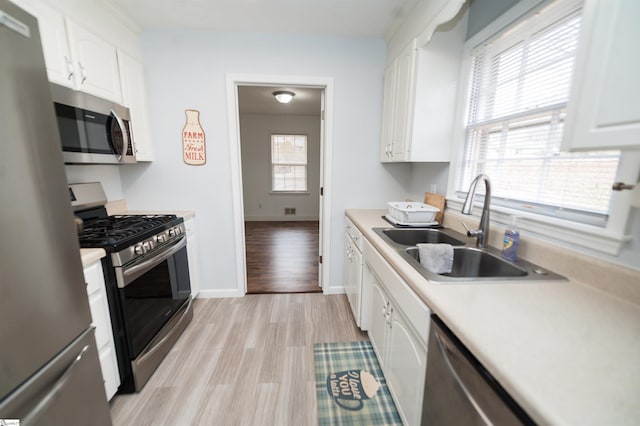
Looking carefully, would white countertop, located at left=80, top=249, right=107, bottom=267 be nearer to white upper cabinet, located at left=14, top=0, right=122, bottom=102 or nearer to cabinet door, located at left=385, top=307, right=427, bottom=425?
white upper cabinet, located at left=14, top=0, right=122, bottom=102

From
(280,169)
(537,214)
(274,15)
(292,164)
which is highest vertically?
(274,15)

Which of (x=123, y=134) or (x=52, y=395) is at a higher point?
(x=123, y=134)

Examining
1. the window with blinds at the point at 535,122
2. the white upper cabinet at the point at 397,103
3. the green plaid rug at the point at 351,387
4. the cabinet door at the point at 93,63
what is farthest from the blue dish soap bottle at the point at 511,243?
the cabinet door at the point at 93,63

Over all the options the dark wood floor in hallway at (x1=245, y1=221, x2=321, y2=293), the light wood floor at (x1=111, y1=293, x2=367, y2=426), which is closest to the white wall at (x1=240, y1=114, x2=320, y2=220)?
the dark wood floor in hallway at (x1=245, y1=221, x2=321, y2=293)

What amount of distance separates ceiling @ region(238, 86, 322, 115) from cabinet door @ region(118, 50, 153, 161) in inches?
A: 68.1

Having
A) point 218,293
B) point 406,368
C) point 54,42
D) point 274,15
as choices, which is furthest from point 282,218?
point 406,368

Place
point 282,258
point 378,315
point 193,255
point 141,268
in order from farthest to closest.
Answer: point 282,258, point 193,255, point 378,315, point 141,268

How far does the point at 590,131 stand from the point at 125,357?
2.23m

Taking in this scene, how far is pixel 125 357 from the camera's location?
1.40 meters

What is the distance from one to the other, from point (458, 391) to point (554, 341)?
0.94 ft

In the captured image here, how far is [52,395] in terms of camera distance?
0.81 m

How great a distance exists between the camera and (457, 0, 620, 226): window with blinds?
1.02 m

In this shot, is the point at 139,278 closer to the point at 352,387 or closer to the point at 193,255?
the point at 193,255

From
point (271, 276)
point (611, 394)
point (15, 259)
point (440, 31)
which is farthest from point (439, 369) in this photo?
point (271, 276)
